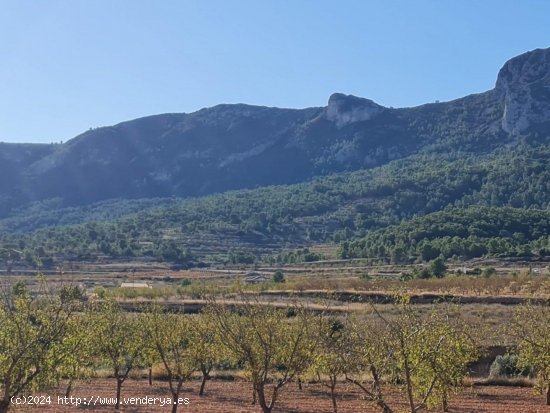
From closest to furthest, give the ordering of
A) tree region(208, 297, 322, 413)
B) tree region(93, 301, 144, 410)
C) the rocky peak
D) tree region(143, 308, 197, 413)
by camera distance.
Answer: tree region(208, 297, 322, 413)
tree region(143, 308, 197, 413)
tree region(93, 301, 144, 410)
the rocky peak

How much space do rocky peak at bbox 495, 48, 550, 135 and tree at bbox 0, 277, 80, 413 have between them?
599ft

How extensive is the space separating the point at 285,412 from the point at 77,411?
8.92m

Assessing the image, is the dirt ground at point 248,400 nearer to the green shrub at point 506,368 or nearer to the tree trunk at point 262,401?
the green shrub at point 506,368

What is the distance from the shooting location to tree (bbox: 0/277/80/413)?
50.5 ft

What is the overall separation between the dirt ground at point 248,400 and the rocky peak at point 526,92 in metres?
162

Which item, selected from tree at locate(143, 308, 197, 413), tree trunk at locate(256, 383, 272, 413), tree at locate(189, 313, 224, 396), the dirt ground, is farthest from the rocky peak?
tree trunk at locate(256, 383, 272, 413)

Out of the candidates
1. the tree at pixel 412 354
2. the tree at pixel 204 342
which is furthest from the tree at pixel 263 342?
the tree at pixel 204 342

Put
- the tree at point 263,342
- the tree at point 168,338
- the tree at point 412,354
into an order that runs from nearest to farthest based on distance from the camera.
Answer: the tree at point 412,354, the tree at point 263,342, the tree at point 168,338

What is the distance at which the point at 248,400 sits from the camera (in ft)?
103

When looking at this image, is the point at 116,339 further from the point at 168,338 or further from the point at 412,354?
the point at 412,354

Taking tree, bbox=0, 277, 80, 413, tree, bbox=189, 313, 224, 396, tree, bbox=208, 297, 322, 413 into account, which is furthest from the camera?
tree, bbox=189, 313, 224, 396

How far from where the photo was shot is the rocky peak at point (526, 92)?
182625 millimetres

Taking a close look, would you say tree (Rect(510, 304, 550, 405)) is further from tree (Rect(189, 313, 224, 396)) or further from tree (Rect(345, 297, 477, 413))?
tree (Rect(189, 313, 224, 396))

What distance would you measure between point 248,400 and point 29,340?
686 inches
